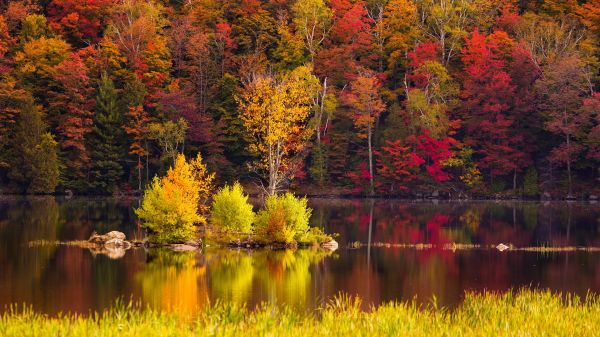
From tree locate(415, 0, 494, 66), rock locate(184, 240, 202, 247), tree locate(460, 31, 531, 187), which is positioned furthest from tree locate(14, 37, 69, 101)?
rock locate(184, 240, 202, 247)

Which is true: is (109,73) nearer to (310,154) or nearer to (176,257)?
(310,154)

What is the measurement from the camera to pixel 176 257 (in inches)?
Result: 1586

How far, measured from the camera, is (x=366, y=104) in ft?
276

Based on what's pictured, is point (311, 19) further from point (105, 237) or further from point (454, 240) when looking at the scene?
point (105, 237)

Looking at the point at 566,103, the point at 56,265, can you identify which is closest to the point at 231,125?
the point at 566,103

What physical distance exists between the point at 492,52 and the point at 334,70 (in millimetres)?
14995

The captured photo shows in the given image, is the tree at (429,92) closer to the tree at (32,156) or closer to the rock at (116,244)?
the tree at (32,156)

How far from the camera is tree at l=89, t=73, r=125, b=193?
81.4m

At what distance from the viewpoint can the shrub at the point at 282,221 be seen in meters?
43.8

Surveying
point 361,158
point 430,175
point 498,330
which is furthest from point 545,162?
point 498,330

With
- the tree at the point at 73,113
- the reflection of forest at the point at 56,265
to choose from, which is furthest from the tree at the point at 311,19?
the reflection of forest at the point at 56,265

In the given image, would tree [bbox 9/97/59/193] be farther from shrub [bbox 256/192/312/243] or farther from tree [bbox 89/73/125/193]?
shrub [bbox 256/192/312/243]

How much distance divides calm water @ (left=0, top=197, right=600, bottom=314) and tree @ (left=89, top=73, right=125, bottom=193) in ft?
66.4

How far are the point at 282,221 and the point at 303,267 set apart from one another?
6.78 metres
